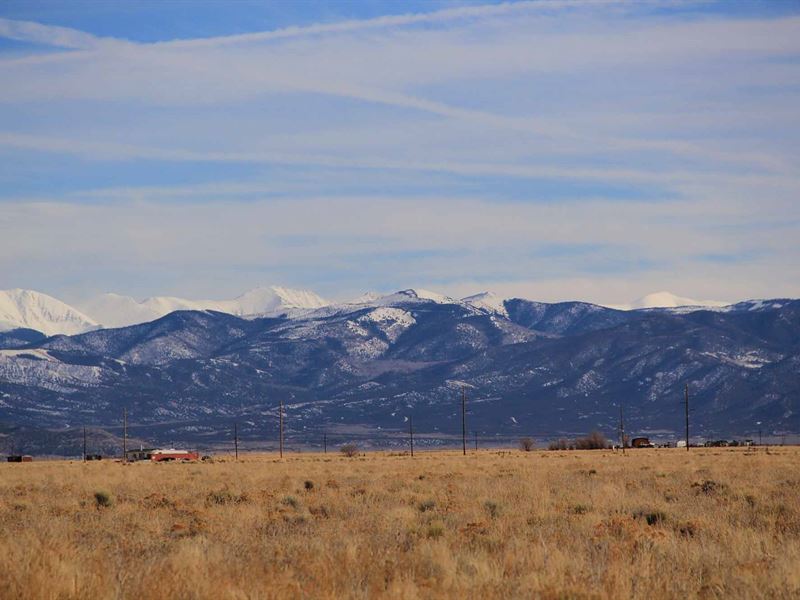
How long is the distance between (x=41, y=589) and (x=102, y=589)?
0.73 meters

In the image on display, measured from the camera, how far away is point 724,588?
599 inches

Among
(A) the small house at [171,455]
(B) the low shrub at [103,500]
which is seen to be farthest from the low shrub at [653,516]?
(A) the small house at [171,455]

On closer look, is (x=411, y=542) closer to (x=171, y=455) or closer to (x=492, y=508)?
(x=492, y=508)

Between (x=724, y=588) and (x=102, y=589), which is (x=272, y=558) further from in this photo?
(x=724, y=588)

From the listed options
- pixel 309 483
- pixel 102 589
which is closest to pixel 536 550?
pixel 102 589

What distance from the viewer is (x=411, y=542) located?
65.5 feet

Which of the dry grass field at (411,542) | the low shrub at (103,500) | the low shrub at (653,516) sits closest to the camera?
the dry grass field at (411,542)

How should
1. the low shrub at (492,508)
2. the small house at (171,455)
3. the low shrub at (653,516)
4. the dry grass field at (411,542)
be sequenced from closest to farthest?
the dry grass field at (411,542)
the low shrub at (653,516)
the low shrub at (492,508)
the small house at (171,455)

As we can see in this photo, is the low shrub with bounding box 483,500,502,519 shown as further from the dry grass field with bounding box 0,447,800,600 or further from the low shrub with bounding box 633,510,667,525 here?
the low shrub with bounding box 633,510,667,525

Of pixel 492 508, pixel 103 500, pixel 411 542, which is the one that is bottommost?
pixel 411 542

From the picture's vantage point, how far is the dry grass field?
48.7ft

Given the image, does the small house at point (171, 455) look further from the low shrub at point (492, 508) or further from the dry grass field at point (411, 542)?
the low shrub at point (492, 508)

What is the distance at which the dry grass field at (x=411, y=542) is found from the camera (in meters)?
14.8

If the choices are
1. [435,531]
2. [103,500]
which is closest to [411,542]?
[435,531]
